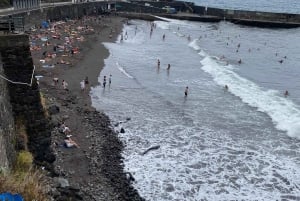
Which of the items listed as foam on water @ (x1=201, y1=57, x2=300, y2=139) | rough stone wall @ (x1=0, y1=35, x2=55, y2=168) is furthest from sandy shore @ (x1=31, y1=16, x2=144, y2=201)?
foam on water @ (x1=201, y1=57, x2=300, y2=139)

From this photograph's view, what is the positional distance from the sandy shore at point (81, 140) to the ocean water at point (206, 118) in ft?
2.98

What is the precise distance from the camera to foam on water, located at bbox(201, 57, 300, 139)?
29.1 metres

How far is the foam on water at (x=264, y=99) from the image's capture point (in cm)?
2908

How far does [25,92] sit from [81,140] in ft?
24.3

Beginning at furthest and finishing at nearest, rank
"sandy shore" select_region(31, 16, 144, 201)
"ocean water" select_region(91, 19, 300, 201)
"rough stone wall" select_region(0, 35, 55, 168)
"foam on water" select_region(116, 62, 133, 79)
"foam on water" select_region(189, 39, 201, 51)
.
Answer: "foam on water" select_region(189, 39, 201, 51), "foam on water" select_region(116, 62, 133, 79), "ocean water" select_region(91, 19, 300, 201), "sandy shore" select_region(31, 16, 144, 201), "rough stone wall" select_region(0, 35, 55, 168)

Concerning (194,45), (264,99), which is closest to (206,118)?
(264,99)

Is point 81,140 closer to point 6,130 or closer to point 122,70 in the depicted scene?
point 6,130

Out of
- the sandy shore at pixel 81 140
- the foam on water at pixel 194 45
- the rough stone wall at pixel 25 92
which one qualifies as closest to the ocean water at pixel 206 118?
the foam on water at pixel 194 45

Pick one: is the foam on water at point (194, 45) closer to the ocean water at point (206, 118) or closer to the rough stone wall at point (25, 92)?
the ocean water at point (206, 118)

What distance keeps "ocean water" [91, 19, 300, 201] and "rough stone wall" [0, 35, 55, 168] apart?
5270 mm

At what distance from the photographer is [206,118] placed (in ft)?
95.3

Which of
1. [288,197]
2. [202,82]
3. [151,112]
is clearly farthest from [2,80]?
[202,82]

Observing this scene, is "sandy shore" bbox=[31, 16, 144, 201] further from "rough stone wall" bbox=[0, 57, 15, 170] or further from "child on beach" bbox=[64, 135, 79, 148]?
"rough stone wall" bbox=[0, 57, 15, 170]

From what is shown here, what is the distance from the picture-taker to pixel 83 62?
41.3 meters
